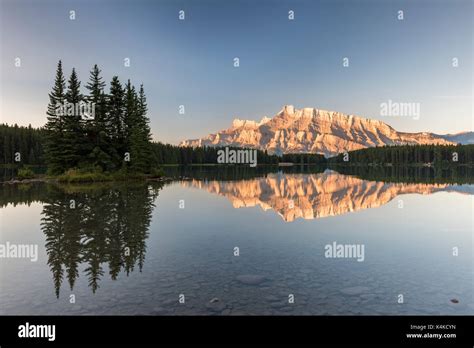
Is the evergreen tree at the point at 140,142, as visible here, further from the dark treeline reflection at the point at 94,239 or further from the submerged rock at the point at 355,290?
the submerged rock at the point at 355,290

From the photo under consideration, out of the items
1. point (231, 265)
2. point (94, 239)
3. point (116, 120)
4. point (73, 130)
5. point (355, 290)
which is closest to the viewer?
point (355, 290)

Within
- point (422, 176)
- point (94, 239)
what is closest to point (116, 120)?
point (94, 239)

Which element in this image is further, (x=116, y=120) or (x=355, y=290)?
(x=116, y=120)

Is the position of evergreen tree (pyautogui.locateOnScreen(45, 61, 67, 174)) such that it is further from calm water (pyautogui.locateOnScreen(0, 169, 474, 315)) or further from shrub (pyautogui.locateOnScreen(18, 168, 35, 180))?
calm water (pyautogui.locateOnScreen(0, 169, 474, 315))

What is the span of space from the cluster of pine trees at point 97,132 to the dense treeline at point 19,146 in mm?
81430

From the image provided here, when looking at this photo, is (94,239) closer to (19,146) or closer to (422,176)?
(422,176)

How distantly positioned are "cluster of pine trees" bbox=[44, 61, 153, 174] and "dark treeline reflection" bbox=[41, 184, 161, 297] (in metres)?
33.1

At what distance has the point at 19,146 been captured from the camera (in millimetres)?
129125

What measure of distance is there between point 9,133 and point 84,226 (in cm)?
14366

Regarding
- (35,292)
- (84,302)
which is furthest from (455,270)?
(35,292)

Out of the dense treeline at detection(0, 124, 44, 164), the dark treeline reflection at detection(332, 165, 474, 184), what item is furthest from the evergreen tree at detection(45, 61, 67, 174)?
the dense treeline at detection(0, 124, 44, 164)

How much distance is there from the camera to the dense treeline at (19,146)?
126500 mm

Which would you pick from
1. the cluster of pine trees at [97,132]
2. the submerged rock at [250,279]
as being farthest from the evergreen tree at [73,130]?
the submerged rock at [250,279]

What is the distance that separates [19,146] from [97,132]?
9590 cm
